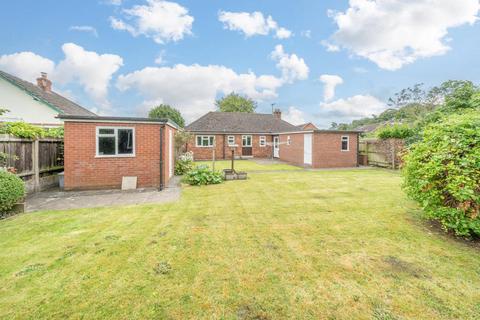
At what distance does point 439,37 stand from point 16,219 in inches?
785

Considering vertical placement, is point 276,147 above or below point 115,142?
above

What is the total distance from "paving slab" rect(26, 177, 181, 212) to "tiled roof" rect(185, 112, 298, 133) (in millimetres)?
14277

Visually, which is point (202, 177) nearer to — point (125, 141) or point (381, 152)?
point (125, 141)

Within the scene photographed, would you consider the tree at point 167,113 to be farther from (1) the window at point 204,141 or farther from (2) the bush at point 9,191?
(2) the bush at point 9,191

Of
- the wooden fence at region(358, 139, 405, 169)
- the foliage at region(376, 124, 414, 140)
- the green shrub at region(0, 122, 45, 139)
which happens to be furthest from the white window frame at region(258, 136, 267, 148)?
the green shrub at region(0, 122, 45, 139)

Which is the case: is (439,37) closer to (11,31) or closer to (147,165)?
(147,165)

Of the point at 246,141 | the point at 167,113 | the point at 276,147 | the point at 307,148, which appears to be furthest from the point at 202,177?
the point at 167,113

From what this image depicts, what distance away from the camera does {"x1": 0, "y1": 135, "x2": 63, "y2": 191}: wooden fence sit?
266 inches

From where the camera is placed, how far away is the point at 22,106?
1506 cm

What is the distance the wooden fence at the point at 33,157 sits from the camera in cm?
677

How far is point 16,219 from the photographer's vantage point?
517cm

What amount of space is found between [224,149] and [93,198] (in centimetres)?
1564

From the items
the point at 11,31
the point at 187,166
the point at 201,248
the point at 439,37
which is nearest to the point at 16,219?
the point at 201,248

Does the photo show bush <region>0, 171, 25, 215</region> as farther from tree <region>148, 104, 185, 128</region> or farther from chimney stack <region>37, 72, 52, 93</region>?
tree <region>148, 104, 185, 128</region>
